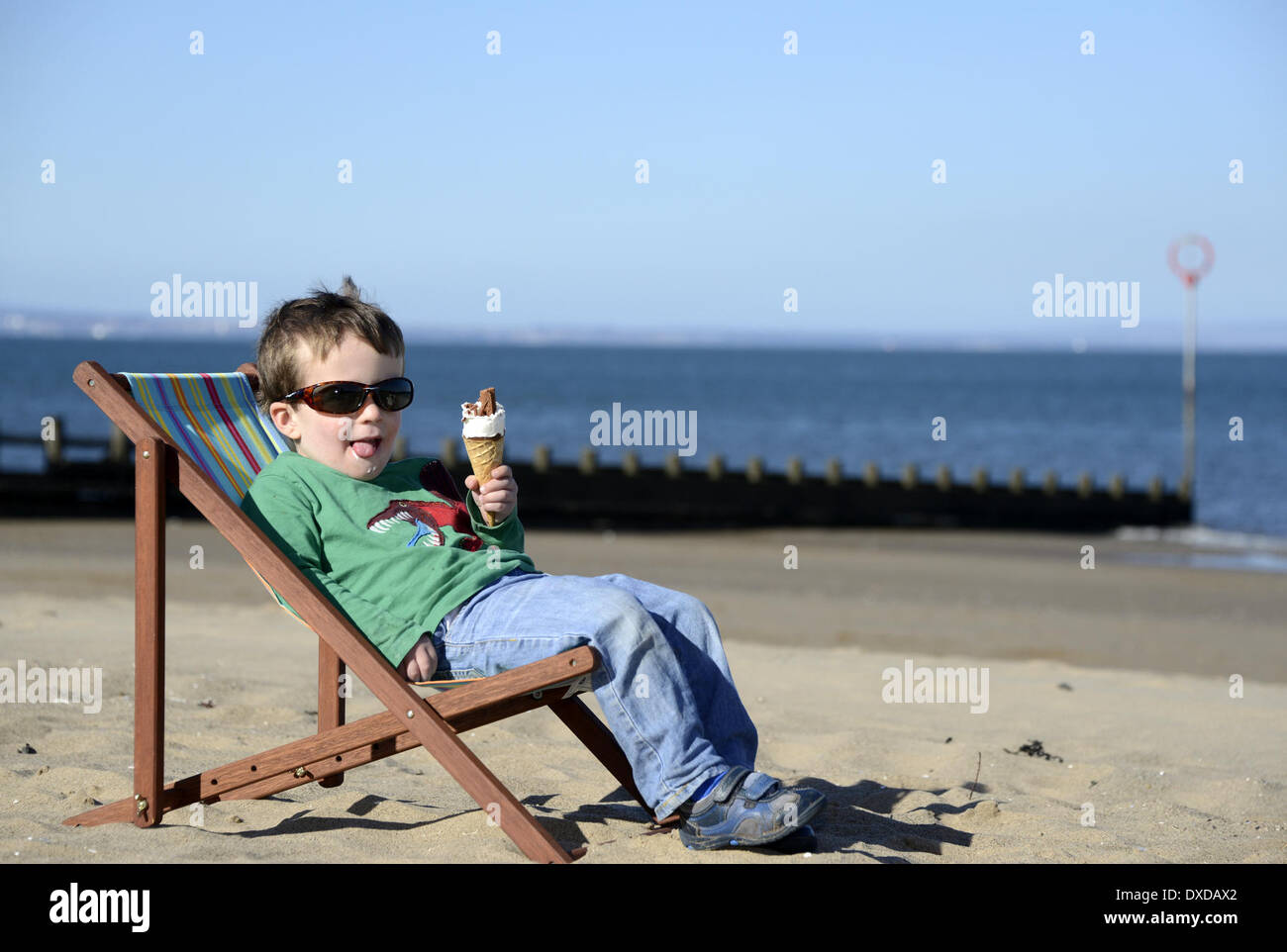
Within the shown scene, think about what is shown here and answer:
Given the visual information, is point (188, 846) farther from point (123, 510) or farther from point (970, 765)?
point (123, 510)

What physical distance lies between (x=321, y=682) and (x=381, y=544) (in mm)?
643

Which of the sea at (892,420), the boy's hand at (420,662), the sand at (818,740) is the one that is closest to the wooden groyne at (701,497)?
the sea at (892,420)

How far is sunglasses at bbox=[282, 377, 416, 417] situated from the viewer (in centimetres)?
362

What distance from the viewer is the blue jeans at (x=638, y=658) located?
3180 millimetres

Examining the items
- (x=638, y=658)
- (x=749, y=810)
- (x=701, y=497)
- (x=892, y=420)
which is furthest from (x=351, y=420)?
(x=892, y=420)

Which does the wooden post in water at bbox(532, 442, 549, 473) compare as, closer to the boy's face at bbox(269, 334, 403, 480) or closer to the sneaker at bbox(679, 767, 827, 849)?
the boy's face at bbox(269, 334, 403, 480)

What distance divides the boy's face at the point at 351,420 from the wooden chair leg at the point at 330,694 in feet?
1.85

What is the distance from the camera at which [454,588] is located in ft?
11.3

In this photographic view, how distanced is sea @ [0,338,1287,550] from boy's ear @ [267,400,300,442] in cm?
668

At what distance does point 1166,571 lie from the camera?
47.8 ft

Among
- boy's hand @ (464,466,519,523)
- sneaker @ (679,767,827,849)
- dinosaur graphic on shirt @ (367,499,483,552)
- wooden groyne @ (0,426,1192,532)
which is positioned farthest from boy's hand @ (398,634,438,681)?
wooden groyne @ (0,426,1192,532)
